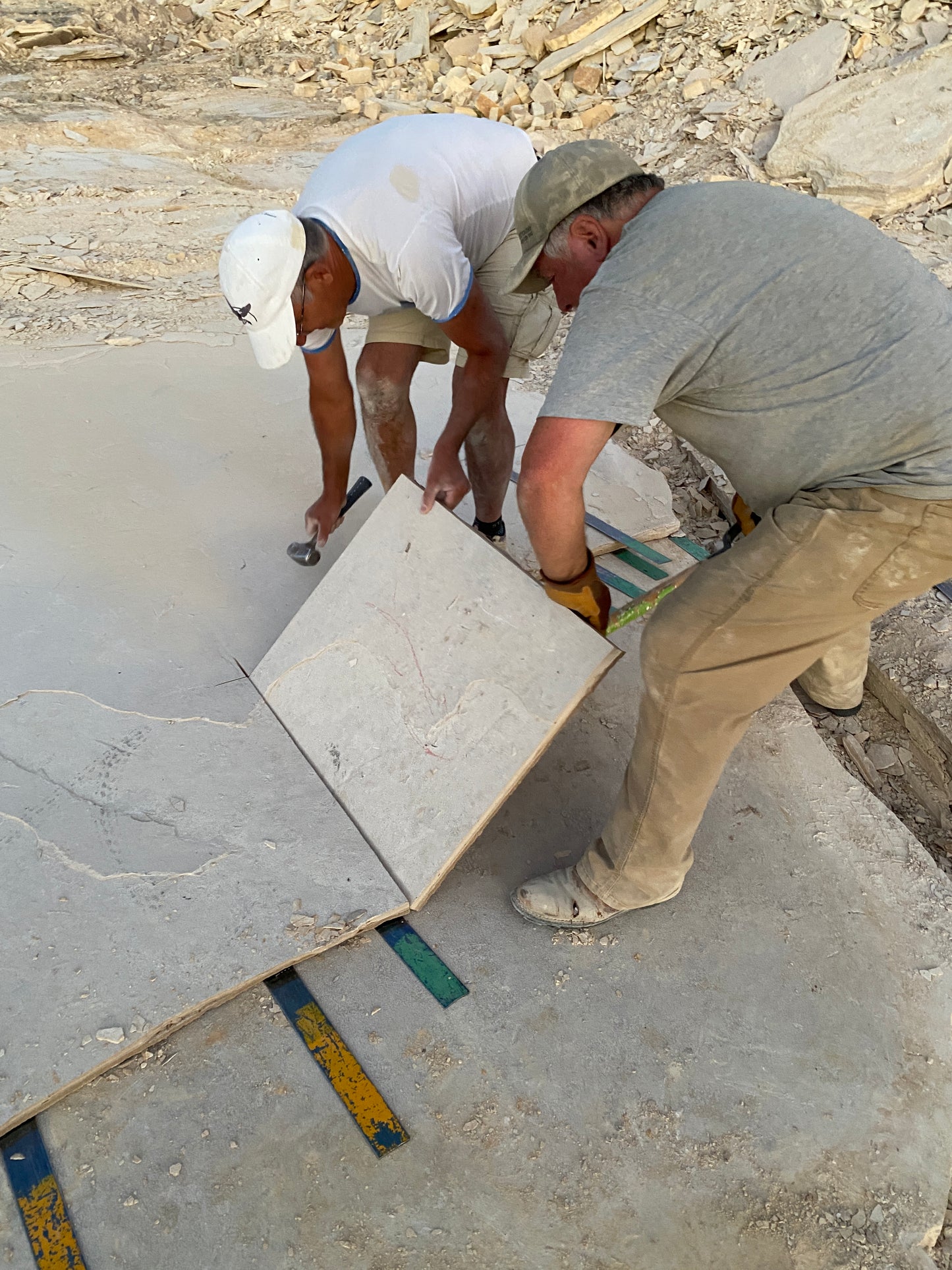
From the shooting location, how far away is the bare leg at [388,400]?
115 inches

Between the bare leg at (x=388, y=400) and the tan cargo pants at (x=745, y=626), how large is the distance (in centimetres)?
138

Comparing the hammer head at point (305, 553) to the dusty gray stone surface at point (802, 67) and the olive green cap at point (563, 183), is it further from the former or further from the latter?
the dusty gray stone surface at point (802, 67)

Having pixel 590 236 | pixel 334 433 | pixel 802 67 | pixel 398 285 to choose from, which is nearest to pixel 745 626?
pixel 590 236

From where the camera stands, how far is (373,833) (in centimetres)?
226

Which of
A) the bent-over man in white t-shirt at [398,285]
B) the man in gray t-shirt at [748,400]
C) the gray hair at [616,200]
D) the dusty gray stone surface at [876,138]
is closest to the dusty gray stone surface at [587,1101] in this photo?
the man in gray t-shirt at [748,400]

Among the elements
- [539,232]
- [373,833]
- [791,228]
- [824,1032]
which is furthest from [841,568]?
[373,833]

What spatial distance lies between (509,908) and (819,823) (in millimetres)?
965

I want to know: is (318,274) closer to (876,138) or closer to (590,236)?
(590,236)

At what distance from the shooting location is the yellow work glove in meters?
1.96

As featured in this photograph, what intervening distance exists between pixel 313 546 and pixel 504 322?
1.08 metres

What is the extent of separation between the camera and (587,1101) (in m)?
1.87

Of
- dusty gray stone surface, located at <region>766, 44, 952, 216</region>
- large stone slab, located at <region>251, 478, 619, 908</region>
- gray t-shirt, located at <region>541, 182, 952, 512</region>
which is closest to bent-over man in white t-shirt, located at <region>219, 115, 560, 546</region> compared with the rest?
large stone slab, located at <region>251, 478, 619, 908</region>

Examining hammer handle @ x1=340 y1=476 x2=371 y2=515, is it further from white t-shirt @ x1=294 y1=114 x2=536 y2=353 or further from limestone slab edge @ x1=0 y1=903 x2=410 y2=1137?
limestone slab edge @ x1=0 y1=903 x2=410 y2=1137

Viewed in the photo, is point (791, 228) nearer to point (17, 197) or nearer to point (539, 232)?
point (539, 232)
